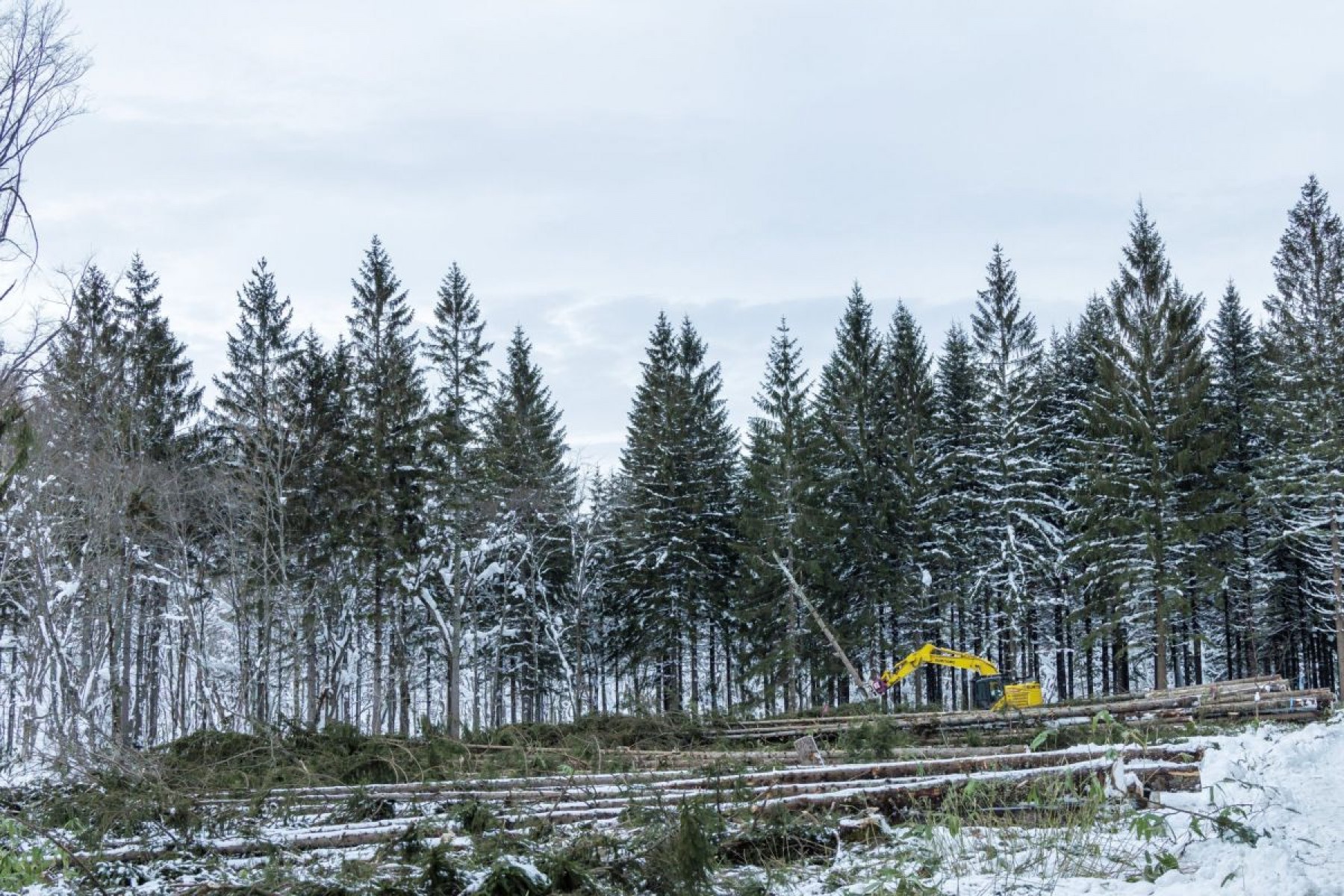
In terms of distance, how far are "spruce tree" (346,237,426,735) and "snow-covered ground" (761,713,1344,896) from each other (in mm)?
22123

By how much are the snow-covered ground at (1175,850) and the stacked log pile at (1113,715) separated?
8.81 meters

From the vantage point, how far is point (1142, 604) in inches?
1052

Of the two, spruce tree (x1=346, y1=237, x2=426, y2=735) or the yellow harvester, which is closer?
the yellow harvester

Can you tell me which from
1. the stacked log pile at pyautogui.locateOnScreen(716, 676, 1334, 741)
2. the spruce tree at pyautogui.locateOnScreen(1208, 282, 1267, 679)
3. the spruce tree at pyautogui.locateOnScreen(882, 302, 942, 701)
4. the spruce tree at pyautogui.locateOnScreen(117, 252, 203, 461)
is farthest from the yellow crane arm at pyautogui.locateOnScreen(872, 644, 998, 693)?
the spruce tree at pyautogui.locateOnScreen(117, 252, 203, 461)

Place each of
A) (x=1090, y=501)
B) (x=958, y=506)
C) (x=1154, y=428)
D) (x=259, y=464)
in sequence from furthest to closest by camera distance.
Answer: (x=958, y=506) → (x=1090, y=501) → (x=1154, y=428) → (x=259, y=464)

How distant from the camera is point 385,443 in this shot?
90.2 feet

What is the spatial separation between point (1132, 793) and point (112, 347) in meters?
30.0

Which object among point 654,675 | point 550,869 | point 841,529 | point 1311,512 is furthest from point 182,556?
point 1311,512

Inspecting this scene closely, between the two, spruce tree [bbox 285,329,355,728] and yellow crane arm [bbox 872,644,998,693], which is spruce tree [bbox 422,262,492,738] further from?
yellow crane arm [bbox 872,644,998,693]

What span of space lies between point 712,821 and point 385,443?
2322 cm

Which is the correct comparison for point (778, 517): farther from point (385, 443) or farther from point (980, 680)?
point (385, 443)

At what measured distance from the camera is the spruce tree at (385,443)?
89.4 feet

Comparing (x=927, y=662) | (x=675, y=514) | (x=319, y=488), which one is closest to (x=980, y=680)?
(x=927, y=662)

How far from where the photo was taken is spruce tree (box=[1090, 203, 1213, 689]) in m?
25.9
